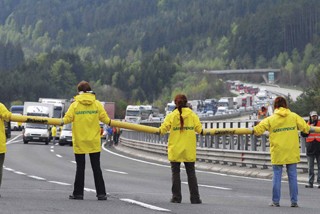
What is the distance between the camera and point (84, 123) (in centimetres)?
1648

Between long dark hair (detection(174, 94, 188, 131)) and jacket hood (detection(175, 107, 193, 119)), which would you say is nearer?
long dark hair (detection(174, 94, 188, 131))

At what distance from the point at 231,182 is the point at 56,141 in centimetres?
4753

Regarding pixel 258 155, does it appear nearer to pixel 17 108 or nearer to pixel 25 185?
pixel 25 185

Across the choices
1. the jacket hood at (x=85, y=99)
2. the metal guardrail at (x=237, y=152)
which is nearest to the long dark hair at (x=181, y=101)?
the jacket hood at (x=85, y=99)

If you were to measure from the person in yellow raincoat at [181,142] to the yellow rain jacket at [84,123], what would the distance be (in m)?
1.13

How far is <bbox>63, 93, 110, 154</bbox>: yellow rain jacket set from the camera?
53.9ft

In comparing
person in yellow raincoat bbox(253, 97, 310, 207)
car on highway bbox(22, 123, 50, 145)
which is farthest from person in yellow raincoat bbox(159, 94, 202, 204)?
car on highway bbox(22, 123, 50, 145)

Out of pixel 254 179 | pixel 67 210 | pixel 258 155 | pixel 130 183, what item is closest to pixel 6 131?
pixel 67 210

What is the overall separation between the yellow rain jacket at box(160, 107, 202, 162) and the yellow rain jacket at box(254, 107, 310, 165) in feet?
3.22

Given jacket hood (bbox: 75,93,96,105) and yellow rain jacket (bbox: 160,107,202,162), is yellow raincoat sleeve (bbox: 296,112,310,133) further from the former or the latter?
jacket hood (bbox: 75,93,96,105)

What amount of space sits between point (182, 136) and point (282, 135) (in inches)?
60.2

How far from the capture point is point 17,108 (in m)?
116

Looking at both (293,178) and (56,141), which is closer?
(293,178)

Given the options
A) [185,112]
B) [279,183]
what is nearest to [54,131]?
[185,112]
